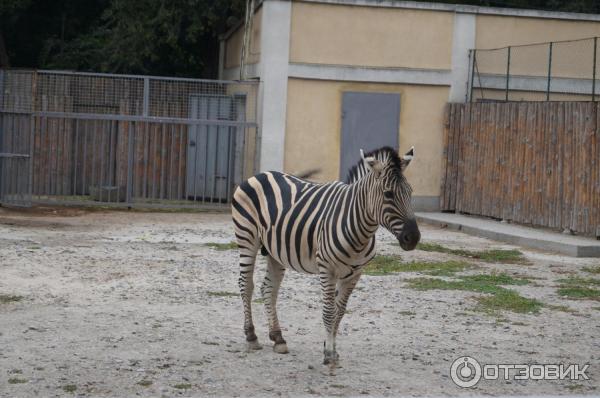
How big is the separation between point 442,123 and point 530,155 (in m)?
3.71

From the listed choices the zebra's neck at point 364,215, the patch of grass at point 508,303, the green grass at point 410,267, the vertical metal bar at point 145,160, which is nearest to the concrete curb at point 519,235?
the green grass at point 410,267

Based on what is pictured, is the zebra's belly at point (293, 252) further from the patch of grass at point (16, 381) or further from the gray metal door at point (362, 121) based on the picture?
the gray metal door at point (362, 121)

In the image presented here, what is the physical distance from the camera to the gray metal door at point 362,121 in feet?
69.6

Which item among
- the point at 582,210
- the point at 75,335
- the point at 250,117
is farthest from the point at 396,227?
the point at 250,117

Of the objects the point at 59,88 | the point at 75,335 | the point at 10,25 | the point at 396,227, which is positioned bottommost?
the point at 75,335

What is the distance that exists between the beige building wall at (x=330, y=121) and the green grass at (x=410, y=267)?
7.01m

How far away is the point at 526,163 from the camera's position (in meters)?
18.5

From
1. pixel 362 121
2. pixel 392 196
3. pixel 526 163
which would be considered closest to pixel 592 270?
pixel 526 163

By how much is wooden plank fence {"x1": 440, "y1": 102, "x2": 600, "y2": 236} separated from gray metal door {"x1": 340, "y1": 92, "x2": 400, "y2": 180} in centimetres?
141

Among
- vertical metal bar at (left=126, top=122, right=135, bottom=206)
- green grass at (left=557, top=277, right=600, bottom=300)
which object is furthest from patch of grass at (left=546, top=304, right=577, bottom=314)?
vertical metal bar at (left=126, top=122, right=135, bottom=206)

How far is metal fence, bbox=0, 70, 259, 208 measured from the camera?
1997 centimetres

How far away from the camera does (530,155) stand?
60.2 feet

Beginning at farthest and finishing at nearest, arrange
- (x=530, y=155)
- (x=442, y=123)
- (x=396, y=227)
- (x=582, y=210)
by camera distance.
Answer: (x=442, y=123)
(x=530, y=155)
(x=582, y=210)
(x=396, y=227)

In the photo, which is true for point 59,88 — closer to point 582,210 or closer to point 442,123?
point 442,123
